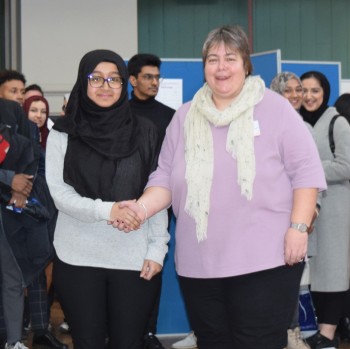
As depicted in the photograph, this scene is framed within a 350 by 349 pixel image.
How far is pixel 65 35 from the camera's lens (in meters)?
8.23

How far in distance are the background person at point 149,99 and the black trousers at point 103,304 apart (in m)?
1.66

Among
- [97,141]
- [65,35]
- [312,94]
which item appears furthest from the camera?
[65,35]

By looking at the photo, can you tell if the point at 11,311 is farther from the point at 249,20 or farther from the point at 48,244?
the point at 249,20

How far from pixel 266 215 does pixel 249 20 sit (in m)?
6.53

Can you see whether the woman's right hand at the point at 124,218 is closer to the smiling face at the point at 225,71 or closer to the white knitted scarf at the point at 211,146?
the white knitted scarf at the point at 211,146

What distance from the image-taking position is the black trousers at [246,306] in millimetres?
2373

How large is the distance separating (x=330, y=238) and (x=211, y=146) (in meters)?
1.92

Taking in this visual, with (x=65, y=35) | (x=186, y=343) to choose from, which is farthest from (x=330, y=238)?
(x=65, y=35)

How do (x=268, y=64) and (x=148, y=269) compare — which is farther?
(x=268, y=64)

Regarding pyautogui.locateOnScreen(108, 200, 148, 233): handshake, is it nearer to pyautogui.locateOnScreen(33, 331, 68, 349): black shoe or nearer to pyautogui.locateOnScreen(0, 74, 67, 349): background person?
pyautogui.locateOnScreen(0, 74, 67, 349): background person

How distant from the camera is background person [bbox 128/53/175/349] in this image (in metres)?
4.20

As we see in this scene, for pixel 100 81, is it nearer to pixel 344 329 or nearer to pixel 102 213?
pixel 102 213

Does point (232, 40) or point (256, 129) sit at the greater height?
point (232, 40)

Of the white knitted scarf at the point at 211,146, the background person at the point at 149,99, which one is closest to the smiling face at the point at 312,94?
the background person at the point at 149,99
